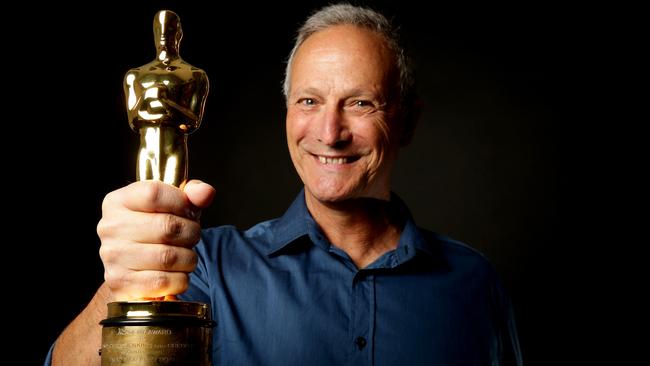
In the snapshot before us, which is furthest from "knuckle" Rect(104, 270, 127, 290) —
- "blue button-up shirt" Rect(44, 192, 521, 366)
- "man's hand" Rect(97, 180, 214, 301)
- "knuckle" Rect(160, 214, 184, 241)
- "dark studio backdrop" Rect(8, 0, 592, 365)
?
"dark studio backdrop" Rect(8, 0, 592, 365)

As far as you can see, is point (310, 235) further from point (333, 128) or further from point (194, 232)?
point (194, 232)

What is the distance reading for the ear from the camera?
2.41 meters

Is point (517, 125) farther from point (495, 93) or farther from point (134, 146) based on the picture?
point (134, 146)

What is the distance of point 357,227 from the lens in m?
2.17

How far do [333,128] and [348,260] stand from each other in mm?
424

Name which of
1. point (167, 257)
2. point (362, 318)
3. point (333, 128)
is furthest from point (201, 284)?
point (167, 257)

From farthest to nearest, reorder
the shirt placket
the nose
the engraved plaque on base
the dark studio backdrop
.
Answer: the dark studio backdrop < the nose < the shirt placket < the engraved plaque on base

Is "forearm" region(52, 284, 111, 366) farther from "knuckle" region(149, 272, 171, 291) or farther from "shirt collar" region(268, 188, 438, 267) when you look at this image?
"shirt collar" region(268, 188, 438, 267)

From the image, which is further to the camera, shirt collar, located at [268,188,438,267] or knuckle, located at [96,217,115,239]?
shirt collar, located at [268,188,438,267]

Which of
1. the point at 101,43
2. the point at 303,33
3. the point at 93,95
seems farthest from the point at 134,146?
the point at 303,33

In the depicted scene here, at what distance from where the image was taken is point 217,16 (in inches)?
129

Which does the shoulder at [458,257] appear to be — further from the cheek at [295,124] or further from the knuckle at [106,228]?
the knuckle at [106,228]

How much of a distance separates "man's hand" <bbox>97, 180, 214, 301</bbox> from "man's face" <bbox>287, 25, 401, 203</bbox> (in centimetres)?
107

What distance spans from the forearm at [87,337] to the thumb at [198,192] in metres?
0.42
